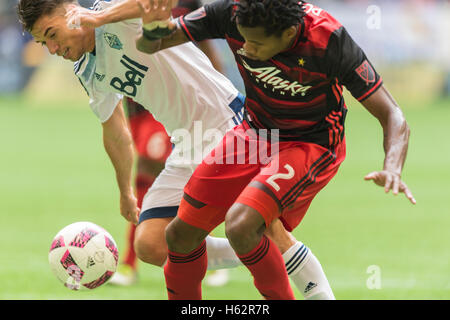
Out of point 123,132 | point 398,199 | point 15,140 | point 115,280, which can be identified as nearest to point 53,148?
point 15,140

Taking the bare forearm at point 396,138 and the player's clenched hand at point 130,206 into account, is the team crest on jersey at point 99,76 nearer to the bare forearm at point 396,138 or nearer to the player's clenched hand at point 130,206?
the player's clenched hand at point 130,206

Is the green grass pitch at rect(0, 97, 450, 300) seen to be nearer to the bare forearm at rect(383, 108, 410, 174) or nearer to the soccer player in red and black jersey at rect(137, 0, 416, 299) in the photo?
the soccer player in red and black jersey at rect(137, 0, 416, 299)

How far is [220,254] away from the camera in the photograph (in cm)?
547

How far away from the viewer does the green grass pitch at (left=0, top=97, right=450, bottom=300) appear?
21.4 ft

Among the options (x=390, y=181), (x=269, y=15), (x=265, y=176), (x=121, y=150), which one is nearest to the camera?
(x=390, y=181)

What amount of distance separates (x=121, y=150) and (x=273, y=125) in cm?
152

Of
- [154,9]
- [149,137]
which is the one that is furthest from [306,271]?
[149,137]

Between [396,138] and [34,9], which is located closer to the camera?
[396,138]

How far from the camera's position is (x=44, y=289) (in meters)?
6.34

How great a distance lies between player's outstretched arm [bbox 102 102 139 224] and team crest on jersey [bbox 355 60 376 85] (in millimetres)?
2076

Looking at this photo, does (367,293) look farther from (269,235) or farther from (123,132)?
(123,132)

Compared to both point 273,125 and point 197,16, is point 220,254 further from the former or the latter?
point 197,16

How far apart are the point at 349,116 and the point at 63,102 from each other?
8403 millimetres

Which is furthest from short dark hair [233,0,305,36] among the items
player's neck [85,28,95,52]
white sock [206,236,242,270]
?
white sock [206,236,242,270]
